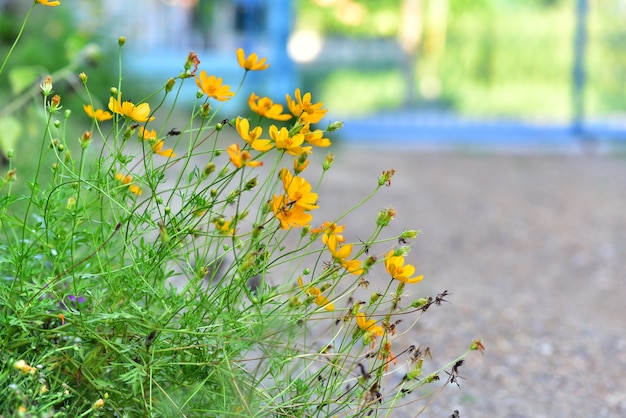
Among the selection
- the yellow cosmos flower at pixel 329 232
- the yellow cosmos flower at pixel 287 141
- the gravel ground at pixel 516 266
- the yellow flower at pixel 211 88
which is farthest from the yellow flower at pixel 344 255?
the gravel ground at pixel 516 266

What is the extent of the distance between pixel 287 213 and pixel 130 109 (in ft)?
0.95

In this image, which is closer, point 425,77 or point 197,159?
point 197,159

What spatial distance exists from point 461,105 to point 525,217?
3996mm

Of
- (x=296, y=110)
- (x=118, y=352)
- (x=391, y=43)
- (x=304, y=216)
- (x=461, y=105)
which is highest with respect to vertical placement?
(x=296, y=110)

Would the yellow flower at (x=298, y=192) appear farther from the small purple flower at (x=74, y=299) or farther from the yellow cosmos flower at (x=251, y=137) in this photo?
the small purple flower at (x=74, y=299)

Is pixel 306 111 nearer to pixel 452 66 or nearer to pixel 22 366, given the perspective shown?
pixel 22 366

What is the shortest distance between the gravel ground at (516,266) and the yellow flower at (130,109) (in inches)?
46.4

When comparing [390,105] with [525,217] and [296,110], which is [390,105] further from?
[296,110]

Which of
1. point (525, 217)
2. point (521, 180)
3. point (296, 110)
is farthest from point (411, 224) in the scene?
point (296, 110)

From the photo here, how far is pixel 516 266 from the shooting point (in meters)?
4.38

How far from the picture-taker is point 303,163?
134 centimetres

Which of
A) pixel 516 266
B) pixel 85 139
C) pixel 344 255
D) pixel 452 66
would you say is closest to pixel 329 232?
pixel 344 255

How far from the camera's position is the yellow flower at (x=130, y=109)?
1346 mm

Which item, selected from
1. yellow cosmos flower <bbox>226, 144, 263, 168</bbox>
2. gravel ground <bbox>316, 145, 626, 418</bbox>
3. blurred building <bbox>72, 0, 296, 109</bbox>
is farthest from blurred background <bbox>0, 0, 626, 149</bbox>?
yellow cosmos flower <bbox>226, 144, 263, 168</bbox>
